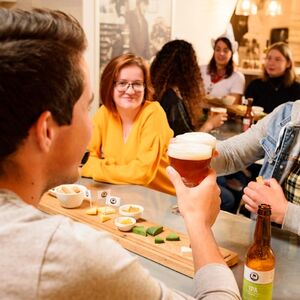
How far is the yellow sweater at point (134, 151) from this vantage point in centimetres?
193

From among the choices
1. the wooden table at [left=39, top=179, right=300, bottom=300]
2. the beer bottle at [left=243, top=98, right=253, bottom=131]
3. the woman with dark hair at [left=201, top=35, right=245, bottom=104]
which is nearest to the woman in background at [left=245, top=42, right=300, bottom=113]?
the woman with dark hair at [left=201, top=35, right=245, bottom=104]

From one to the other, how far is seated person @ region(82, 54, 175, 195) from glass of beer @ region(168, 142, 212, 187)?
2.38ft

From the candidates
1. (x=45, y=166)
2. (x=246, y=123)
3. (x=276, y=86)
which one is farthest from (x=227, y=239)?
(x=276, y=86)

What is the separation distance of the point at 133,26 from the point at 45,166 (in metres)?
3.43

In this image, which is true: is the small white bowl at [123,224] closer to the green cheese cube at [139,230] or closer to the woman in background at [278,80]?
the green cheese cube at [139,230]

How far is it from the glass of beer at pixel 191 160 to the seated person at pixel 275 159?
25cm

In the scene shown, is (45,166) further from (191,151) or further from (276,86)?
(276,86)

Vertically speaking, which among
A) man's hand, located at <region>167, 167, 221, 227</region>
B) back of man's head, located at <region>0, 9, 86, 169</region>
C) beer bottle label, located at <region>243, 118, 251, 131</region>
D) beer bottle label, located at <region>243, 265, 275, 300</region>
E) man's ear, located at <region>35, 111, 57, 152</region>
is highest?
back of man's head, located at <region>0, 9, 86, 169</region>

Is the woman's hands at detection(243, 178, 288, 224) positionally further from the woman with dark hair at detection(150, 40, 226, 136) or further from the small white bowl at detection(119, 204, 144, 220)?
the woman with dark hair at detection(150, 40, 226, 136)

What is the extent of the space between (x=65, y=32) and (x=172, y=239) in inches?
30.0

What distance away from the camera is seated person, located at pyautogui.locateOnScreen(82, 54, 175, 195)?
6.91ft

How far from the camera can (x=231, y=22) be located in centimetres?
588

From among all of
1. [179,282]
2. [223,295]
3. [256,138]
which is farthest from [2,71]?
[256,138]

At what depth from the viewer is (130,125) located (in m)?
2.23
